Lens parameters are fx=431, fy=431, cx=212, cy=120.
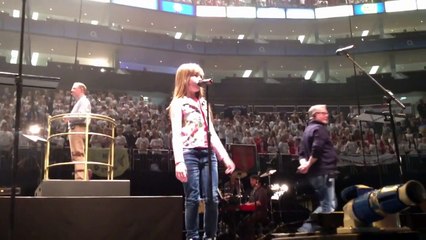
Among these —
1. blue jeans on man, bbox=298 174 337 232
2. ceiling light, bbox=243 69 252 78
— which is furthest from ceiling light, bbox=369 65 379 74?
blue jeans on man, bbox=298 174 337 232

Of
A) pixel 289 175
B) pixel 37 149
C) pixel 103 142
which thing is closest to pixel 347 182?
pixel 289 175

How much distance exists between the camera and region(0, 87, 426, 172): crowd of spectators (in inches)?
379

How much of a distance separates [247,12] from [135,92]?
9571mm

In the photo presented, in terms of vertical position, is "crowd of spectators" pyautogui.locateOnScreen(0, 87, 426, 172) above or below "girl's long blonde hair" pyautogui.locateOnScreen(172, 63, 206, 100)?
above

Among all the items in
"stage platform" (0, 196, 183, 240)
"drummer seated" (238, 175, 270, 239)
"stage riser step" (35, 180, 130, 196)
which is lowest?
"drummer seated" (238, 175, 270, 239)

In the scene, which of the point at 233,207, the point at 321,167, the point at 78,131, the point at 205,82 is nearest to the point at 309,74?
the point at 233,207

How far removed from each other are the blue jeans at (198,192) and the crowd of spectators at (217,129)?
5.72 m

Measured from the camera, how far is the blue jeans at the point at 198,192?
2.92 metres

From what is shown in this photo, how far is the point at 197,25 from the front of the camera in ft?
86.5

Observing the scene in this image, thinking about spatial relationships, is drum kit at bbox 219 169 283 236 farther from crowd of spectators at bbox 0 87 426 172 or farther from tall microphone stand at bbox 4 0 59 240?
tall microphone stand at bbox 4 0 59 240

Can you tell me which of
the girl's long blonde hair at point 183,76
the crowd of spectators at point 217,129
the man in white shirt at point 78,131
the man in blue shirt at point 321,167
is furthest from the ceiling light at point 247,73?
the girl's long blonde hair at point 183,76

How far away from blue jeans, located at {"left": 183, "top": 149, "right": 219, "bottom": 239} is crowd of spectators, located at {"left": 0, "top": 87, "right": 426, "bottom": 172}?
5718 mm

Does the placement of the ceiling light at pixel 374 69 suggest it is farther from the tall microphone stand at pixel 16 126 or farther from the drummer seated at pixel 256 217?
the tall microphone stand at pixel 16 126

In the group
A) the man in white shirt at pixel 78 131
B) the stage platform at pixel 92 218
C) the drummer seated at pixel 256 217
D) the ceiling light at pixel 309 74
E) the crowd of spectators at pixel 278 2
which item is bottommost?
the drummer seated at pixel 256 217
